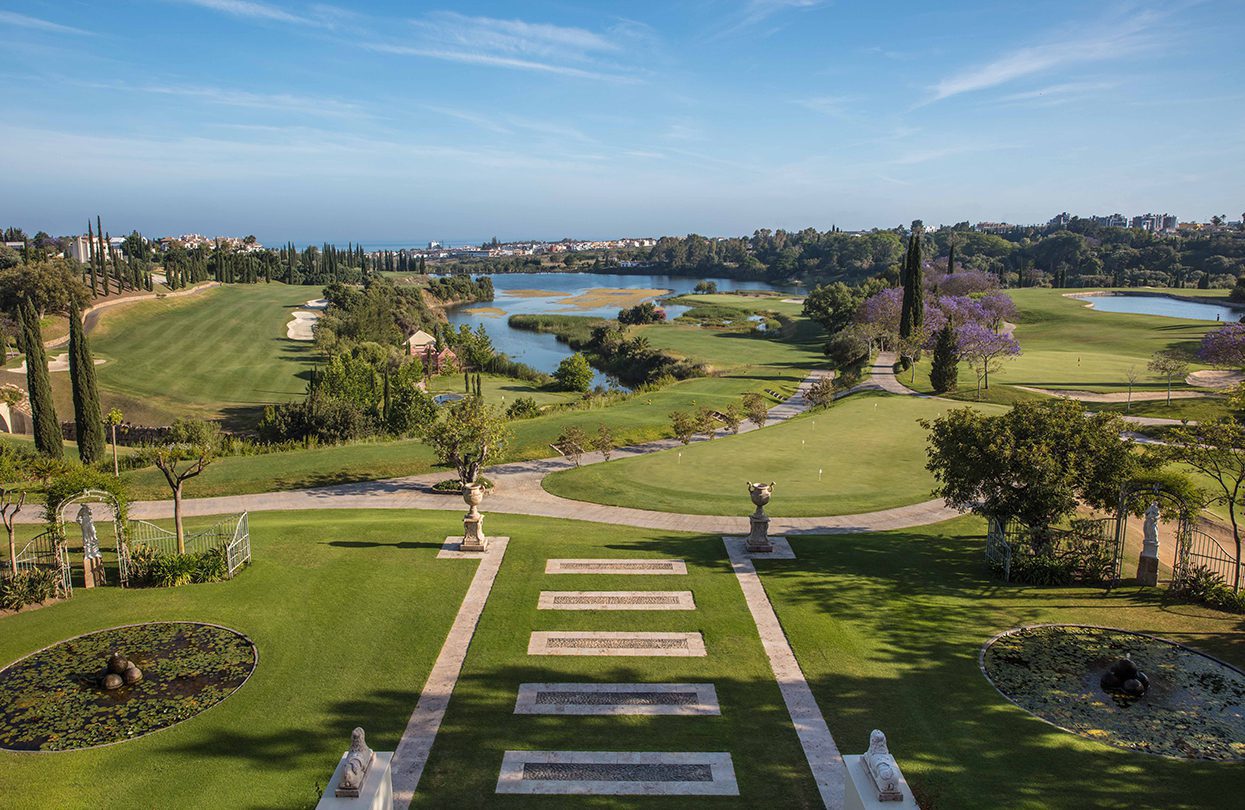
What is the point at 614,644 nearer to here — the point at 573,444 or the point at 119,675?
the point at 119,675

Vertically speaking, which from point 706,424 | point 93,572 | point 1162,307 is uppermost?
point 1162,307

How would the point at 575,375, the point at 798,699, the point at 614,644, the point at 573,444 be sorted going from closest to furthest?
the point at 798,699 < the point at 614,644 < the point at 573,444 < the point at 575,375

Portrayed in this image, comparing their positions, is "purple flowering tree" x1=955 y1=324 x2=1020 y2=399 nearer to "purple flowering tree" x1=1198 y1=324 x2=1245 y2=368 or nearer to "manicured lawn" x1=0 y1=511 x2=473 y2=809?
"purple flowering tree" x1=1198 y1=324 x2=1245 y2=368

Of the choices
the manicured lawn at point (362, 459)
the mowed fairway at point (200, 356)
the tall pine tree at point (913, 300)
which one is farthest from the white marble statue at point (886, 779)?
Result: the tall pine tree at point (913, 300)

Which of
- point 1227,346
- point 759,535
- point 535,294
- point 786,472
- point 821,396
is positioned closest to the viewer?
point 759,535

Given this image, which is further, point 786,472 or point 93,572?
point 786,472

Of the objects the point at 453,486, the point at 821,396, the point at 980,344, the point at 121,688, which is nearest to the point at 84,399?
the point at 453,486
